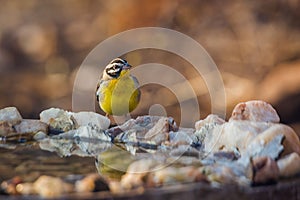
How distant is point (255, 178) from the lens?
4.43 ft

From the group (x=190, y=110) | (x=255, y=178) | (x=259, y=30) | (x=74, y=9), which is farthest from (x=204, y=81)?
(x=255, y=178)

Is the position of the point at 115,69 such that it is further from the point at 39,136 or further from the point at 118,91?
the point at 39,136

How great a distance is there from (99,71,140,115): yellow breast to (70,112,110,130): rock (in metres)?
1.00

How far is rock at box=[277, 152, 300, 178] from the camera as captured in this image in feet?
4.67

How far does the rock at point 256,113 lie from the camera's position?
6.03ft

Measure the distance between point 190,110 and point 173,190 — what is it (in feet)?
10.9

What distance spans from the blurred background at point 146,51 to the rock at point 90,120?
2.12m

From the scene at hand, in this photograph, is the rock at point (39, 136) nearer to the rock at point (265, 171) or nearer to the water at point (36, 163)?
the water at point (36, 163)

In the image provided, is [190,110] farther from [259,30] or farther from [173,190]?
[173,190]

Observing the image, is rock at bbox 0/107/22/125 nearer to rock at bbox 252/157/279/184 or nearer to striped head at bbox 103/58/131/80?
rock at bbox 252/157/279/184

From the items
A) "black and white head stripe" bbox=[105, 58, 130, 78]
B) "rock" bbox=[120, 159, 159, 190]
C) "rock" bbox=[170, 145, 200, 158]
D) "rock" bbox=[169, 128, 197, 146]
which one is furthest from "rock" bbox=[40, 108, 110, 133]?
"black and white head stripe" bbox=[105, 58, 130, 78]

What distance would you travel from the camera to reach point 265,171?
1360 mm

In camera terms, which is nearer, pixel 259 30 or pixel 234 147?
pixel 234 147

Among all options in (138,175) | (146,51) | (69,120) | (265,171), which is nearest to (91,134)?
(69,120)
